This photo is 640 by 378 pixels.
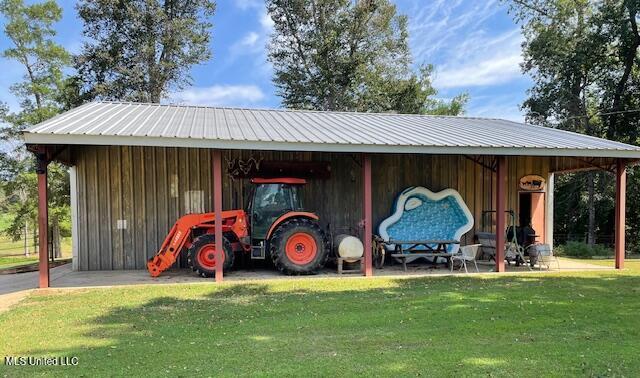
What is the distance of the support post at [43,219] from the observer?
6992 millimetres

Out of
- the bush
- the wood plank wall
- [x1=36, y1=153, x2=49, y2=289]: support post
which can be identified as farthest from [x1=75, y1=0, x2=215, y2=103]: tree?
the bush

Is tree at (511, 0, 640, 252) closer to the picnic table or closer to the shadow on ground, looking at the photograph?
the picnic table

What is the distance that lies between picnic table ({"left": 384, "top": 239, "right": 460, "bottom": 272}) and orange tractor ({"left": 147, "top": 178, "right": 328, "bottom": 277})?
1.86 metres

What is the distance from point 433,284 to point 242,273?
3.73 metres

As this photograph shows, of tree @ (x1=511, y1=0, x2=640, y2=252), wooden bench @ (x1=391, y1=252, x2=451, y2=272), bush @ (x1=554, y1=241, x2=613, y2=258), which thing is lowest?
bush @ (x1=554, y1=241, x2=613, y2=258)

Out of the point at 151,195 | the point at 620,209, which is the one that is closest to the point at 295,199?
the point at 151,195

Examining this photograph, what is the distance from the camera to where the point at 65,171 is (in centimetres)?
1919

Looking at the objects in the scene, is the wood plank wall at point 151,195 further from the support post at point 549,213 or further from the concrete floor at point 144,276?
the support post at point 549,213

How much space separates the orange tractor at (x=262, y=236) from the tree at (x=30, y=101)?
13.3m

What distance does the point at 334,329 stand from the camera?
16.0 ft

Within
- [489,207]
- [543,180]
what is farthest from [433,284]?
[543,180]

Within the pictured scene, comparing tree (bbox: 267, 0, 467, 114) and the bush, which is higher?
tree (bbox: 267, 0, 467, 114)

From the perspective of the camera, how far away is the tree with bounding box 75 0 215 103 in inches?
737

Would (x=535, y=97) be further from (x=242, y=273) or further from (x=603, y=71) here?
(x=242, y=273)
